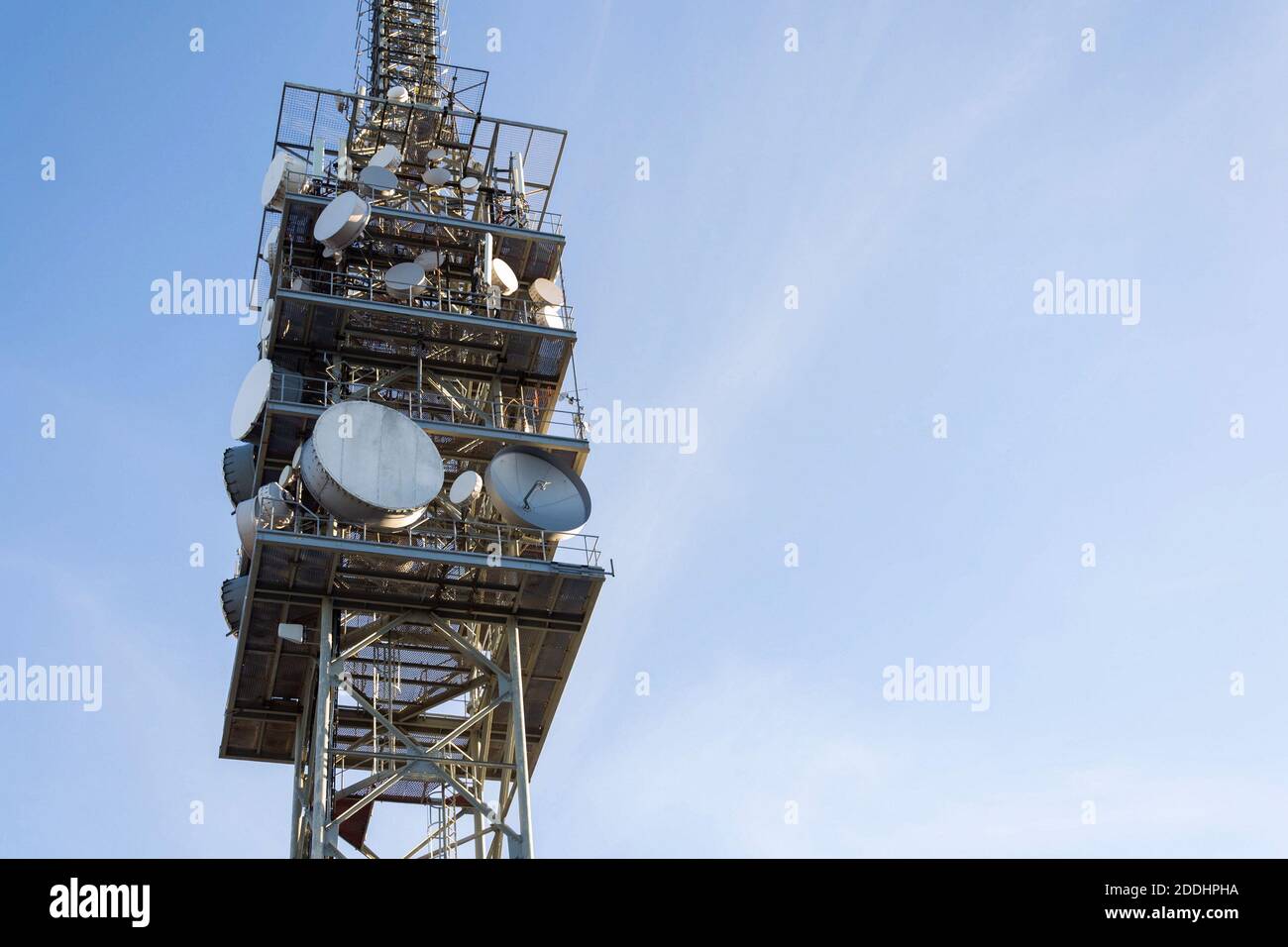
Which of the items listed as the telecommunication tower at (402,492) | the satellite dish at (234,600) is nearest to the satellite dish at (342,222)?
the telecommunication tower at (402,492)

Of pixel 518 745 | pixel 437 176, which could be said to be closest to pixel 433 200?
pixel 437 176

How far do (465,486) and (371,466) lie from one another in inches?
110

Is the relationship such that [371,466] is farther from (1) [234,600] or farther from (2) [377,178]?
(2) [377,178]

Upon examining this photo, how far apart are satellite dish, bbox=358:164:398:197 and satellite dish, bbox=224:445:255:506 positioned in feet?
30.8

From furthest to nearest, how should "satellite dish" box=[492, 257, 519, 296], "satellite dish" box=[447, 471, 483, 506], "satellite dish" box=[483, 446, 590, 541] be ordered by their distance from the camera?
"satellite dish" box=[492, 257, 519, 296], "satellite dish" box=[483, 446, 590, 541], "satellite dish" box=[447, 471, 483, 506]

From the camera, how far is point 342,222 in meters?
47.2

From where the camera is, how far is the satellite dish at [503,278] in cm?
4906

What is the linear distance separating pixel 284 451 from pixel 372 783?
1107cm

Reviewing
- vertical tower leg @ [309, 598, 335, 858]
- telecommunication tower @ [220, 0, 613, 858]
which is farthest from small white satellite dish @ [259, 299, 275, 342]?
vertical tower leg @ [309, 598, 335, 858]

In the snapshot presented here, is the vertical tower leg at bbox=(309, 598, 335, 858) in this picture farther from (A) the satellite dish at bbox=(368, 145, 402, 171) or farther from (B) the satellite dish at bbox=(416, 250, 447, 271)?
(A) the satellite dish at bbox=(368, 145, 402, 171)

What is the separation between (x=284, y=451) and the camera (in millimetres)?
45844

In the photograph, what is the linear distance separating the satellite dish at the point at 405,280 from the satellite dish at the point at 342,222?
64.5 inches

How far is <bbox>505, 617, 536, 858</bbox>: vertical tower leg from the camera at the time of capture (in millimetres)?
39156
